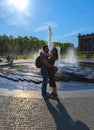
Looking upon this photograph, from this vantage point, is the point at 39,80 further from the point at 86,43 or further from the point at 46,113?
the point at 86,43

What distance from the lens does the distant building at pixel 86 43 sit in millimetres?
150600

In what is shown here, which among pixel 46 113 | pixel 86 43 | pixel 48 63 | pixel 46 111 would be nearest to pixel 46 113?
pixel 46 113

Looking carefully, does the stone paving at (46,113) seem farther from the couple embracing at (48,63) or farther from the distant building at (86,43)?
the distant building at (86,43)

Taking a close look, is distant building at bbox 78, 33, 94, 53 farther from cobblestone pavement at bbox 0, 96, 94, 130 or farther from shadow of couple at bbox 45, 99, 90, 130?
shadow of couple at bbox 45, 99, 90, 130

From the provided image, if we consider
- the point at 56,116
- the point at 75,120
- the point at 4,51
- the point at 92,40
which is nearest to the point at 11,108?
the point at 56,116

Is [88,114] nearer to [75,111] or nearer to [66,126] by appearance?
[75,111]

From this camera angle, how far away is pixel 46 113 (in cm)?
780

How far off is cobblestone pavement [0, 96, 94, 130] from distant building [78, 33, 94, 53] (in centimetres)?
14175

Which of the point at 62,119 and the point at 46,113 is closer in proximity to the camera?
the point at 62,119

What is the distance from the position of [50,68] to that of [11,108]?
2.53 meters

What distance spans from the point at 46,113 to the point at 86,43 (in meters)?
147

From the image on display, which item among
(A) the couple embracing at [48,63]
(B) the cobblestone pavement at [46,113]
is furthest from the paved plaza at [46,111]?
(A) the couple embracing at [48,63]

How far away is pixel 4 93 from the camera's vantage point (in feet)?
35.0

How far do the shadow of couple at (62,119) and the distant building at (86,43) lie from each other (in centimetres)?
14235
